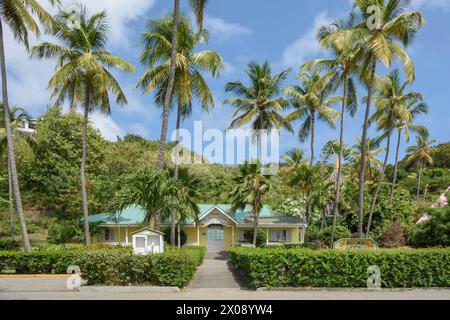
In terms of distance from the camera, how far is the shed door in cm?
3609

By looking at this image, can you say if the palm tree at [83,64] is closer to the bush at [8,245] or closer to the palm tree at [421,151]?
the bush at [8,245]

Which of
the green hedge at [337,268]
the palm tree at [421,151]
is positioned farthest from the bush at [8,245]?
the palm tree at [421,151]

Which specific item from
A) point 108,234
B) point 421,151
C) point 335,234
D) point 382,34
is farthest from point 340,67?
point 421,151

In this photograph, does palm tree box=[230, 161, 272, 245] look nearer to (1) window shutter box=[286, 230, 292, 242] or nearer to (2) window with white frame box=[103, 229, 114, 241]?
(1) window shutter box=[286, 230, 292, 242]

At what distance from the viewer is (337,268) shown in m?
15.3

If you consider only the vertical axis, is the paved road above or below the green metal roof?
below

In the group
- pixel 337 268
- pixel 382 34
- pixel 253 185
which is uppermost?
pixel 382 34

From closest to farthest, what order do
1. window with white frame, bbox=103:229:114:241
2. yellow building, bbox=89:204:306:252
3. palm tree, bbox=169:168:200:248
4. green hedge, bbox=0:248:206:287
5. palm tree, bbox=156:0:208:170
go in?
green hedge, bbox=0:248:206:287
palm tree, bbox=156:0:208:170
palm tree, bbox=169:168:200:248
yellow building, bbox=89:204:306:252
window with white frame, bbox=103:229:114:241

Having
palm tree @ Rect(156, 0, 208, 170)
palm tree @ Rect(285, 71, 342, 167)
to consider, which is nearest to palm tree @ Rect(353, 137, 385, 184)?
palm tree @ Rect(285, 71, 342, 167)

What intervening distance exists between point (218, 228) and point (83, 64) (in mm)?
17223

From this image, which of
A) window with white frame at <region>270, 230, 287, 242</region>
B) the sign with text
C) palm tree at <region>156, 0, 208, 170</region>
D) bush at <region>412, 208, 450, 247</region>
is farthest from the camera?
window with white frame at <region>270, 230, 287, 242</region>

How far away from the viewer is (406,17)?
2203 centimetres

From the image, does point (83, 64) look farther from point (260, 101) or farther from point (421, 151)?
point (421, 151)

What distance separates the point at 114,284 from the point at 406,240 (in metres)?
25.9
